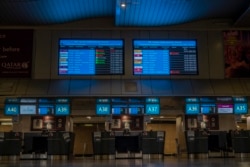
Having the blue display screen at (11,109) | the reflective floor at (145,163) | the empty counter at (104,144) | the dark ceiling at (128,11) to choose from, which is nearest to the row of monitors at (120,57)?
the dark ceiling at (128,11)

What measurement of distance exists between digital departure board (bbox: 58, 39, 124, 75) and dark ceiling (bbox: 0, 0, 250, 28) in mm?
1363

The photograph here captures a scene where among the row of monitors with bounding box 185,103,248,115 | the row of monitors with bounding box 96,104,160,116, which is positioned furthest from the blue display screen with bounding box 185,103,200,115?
the row of monitors with bounding box 96,104,160,116

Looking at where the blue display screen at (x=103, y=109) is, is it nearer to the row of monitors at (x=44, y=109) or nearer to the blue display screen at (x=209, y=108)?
the row of monitors at (x=44, y=109)

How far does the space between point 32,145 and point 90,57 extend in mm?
5380

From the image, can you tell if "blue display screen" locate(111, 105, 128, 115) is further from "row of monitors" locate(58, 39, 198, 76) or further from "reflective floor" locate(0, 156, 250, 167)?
"reflective floor" locate(0, 156, 250, 167)

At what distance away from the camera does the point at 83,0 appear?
18266mm

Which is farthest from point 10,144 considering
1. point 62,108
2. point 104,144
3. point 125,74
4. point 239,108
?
point 239,108

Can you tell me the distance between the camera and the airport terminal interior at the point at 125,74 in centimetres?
1856

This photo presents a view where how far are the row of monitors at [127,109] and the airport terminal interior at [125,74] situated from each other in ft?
0.16

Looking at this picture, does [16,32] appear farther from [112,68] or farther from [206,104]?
[206,104]

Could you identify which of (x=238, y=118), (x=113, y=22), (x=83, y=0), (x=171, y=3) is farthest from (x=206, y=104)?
(x=83, y=0)

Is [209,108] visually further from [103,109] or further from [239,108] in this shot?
[103,109]

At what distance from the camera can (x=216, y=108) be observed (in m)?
19.1

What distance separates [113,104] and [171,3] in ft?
18.3
